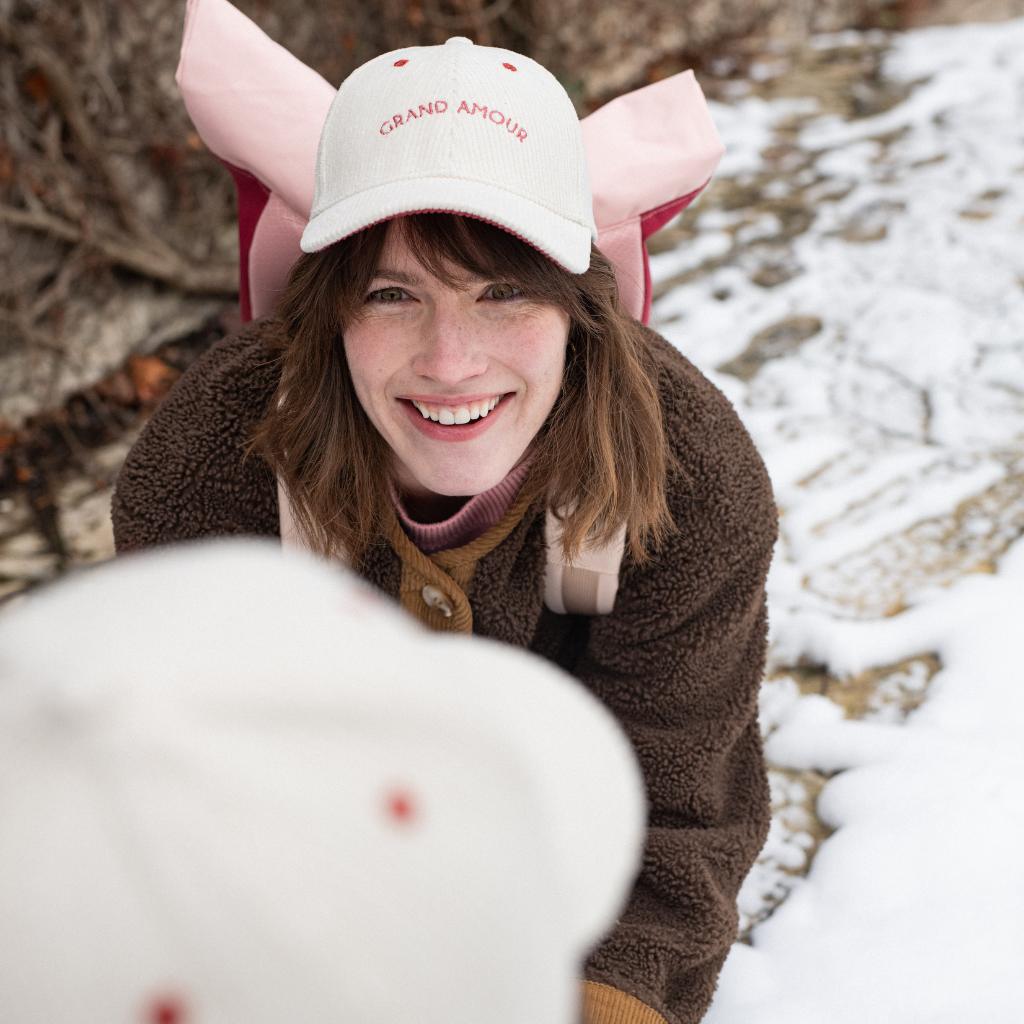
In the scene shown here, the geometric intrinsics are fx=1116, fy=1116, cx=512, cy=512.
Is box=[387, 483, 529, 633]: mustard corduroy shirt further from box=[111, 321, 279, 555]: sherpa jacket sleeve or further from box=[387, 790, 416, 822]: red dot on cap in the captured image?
box=[387, 790, 416, 822]: red dot on cap

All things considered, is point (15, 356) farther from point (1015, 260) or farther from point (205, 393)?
point (1015, 260)

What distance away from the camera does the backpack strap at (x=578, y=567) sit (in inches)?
49.3

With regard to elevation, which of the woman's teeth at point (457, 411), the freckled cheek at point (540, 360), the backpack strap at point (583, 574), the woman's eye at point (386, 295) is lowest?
the backpack strap at point (583, 574)

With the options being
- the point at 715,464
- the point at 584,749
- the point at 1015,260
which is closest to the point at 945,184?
the point at 1015,260

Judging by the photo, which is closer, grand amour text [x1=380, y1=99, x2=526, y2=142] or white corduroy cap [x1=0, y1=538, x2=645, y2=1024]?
white corduroy cap [x1=0, y1=538, x2=645, y2=1024]

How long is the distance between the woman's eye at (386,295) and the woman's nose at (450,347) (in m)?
0.04

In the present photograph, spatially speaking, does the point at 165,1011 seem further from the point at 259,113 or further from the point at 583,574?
the point at 259,113

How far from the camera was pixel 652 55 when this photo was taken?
389 centimetres

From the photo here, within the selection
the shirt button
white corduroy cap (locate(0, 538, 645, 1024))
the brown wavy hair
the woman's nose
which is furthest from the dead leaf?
white corduroy cap (locate(0, 538, 645, 1024))

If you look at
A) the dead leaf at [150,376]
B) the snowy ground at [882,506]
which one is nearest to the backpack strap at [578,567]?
the snowy ground at [882,506]

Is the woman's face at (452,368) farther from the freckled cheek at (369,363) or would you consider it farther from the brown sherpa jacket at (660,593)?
the brown sherpa jacket at (660,593)

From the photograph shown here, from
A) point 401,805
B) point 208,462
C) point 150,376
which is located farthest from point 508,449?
point 150,376

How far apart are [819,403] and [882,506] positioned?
1.19 feet

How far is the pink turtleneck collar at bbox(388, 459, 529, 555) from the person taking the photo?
1.24m
